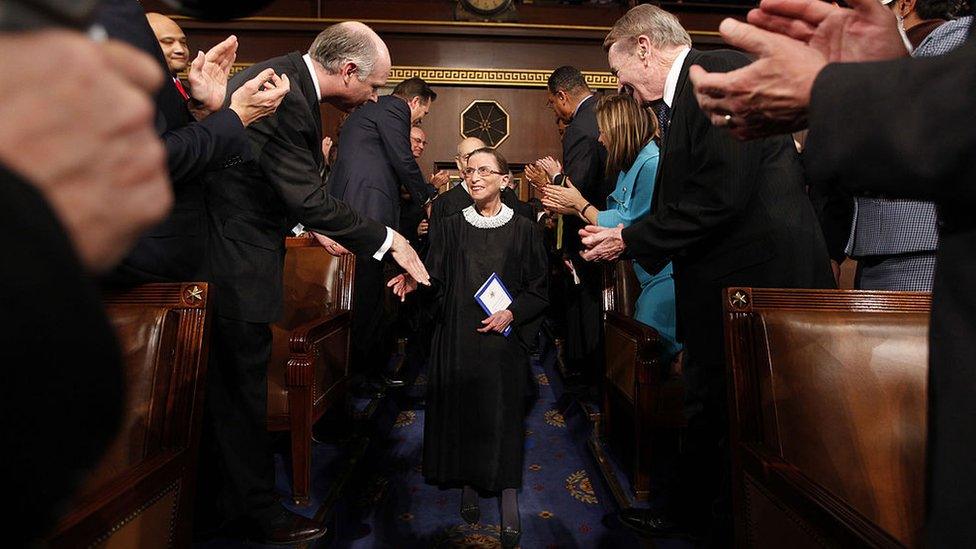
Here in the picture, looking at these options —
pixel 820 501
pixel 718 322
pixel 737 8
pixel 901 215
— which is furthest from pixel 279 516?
pixel 737 8

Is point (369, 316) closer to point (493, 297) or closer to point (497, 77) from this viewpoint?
point (493, 297)

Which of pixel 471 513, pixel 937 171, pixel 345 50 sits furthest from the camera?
pixel 471 513

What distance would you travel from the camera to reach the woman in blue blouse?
2668mm

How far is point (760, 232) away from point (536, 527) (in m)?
1.44

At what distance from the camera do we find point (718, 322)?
1.93 meters

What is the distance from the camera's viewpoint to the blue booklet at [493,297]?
8.19 ft

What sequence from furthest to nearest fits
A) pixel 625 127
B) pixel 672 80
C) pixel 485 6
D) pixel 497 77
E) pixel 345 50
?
pixel 485 6 → pixel 497 77 → pixel 625 127 → pixel 345 50 → pixel 672 80

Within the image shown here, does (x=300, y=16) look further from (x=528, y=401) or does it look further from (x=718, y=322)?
(x=718, y=322)

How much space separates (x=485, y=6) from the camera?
732cm

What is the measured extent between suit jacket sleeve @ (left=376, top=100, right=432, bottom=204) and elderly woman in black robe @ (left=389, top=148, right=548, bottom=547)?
147cm

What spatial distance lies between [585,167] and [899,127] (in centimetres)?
333

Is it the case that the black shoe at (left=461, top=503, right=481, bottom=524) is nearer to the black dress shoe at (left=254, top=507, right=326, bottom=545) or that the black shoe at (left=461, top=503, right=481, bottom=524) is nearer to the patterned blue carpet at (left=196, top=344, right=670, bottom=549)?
the patterned blue carpet at (left=196, top=344, right=670, bottom=549)

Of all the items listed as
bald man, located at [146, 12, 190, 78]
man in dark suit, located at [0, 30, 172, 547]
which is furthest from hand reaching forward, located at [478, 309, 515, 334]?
man in dark suit, located at [0, 30, 172, 547]

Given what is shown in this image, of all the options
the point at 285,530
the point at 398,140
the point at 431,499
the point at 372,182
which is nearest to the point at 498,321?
the point at 431,499
